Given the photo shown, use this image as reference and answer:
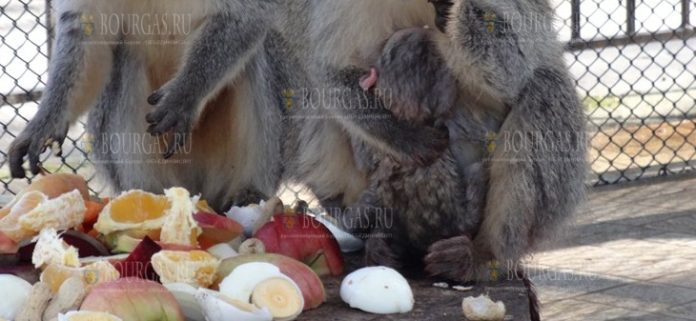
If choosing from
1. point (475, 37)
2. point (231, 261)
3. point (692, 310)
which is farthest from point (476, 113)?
point (692, 310)

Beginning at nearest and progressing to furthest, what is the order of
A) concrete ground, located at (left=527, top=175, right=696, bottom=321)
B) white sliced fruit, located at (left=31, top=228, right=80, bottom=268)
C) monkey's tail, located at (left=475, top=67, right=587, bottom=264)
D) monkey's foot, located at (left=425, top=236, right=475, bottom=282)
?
white sliced fruit, located at (left=31, top=228, right=80, bottom=268), monkey's tail, located at (left=475, top=67, right=587, bottom=264), monkey's foot, located at (left=425, top=236, right=475, bottom=282), concrete ground, located at (left=527, top=175, right=696, bottom=321)

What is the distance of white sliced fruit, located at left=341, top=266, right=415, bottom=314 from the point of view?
12.4 ft

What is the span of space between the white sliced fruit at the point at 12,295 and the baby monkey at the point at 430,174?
1236 millimetres

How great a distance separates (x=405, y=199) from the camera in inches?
170

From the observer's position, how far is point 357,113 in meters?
4.41

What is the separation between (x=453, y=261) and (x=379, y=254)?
0.29 m

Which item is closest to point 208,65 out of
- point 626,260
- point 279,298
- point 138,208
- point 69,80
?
point 69,80

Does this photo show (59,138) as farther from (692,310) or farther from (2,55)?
(2,55)

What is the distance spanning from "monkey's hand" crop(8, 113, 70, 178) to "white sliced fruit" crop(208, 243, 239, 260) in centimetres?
103

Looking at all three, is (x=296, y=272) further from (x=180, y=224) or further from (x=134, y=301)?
(x=134, y=301)

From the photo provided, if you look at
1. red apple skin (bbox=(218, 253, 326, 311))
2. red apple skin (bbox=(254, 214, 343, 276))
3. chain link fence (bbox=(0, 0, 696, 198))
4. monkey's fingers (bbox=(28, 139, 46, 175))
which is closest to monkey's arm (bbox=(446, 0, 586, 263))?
red apple skin (bbox=(254, 214, 343, 276))

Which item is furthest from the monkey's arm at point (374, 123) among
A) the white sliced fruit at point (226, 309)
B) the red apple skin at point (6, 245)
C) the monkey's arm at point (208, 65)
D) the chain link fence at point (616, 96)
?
the chain link fence at point (616, 96)

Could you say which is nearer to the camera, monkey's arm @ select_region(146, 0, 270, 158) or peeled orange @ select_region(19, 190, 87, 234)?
peeled orange @ select_region(19, 190, 87, 234)

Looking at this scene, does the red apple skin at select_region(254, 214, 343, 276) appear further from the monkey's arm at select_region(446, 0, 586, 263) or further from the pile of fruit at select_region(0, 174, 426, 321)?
the monkey's arm at select_region(446, 0, 586, 263)
